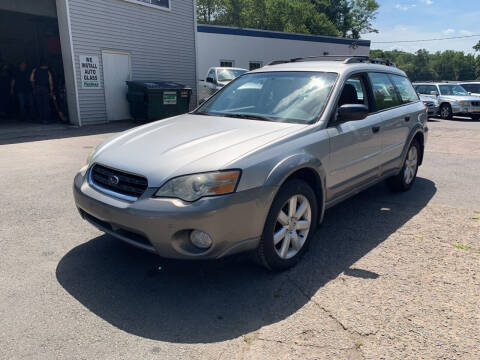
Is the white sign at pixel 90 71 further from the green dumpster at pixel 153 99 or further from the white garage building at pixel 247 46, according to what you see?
the white garage building at pixel 247 46

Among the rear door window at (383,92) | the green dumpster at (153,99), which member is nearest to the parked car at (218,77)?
the green dumpster at (153,99)

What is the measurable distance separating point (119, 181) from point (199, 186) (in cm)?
67

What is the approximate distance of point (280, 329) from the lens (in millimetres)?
2469

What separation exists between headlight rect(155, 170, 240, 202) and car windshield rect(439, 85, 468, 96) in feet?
60.8

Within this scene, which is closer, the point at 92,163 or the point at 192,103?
the point at 92,163

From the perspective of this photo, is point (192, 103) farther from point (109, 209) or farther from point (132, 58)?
point (109, 209)

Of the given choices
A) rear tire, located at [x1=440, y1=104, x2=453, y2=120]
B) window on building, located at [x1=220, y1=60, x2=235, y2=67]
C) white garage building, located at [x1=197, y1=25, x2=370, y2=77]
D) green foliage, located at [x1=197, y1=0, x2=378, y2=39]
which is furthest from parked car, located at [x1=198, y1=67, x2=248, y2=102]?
green foliage, located at [x1=197, y1=0, x2=378, y2=39]

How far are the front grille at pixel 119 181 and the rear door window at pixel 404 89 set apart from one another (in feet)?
12.2

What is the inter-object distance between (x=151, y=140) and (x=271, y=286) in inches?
59.9

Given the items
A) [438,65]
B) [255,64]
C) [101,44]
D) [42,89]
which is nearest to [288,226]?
[42,89]

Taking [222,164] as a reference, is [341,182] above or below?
below

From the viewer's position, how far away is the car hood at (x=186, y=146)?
2691 mm

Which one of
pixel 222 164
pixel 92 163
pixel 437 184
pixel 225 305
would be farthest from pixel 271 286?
pixel 437 184

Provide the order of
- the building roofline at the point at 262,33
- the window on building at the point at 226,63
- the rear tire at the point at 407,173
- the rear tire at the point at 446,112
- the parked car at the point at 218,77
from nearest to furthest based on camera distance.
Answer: the rear tire at the point at 407,173 < the parked car at the point at 218,77 < the rear tire at the point at 446,112 < the building roofline at the point at 262,33 < the window on building at the point at 226,63
